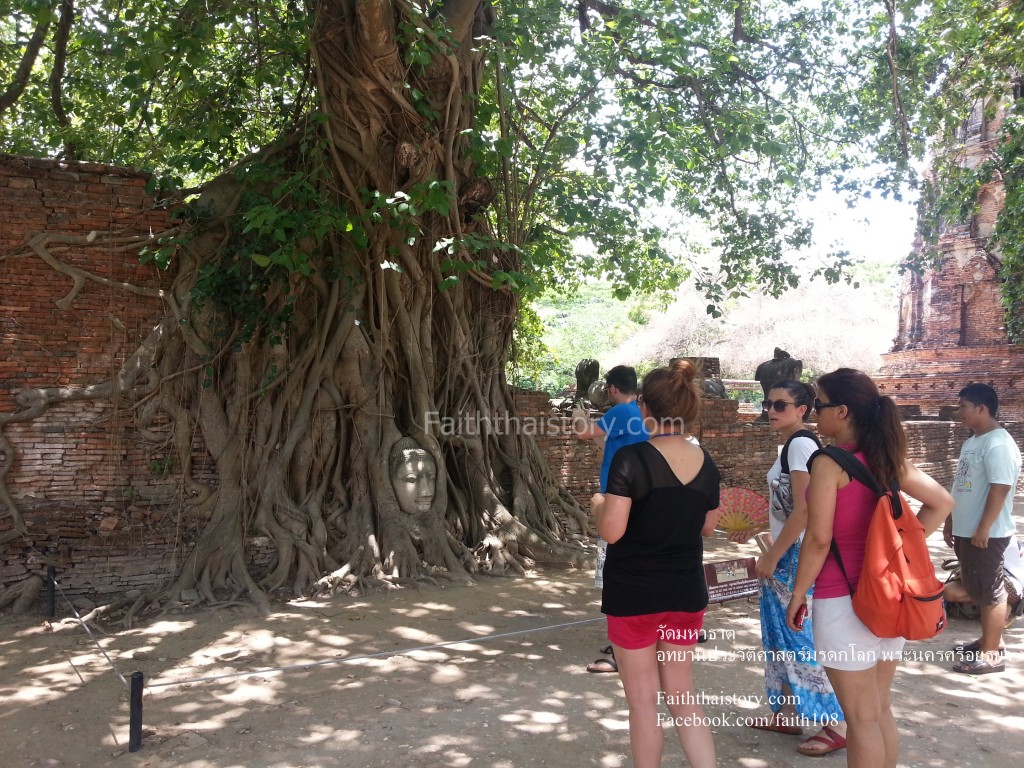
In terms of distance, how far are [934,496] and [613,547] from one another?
44.2 inches

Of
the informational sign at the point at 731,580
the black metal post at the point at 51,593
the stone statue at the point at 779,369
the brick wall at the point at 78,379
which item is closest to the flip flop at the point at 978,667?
the informational sign at the point at 731,580

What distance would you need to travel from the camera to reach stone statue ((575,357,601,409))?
37.4ft

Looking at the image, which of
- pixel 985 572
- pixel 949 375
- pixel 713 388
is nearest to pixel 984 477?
pixel 985 572

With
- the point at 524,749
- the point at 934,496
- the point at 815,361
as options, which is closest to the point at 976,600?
the point at 934,496

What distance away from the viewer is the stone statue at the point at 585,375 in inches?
449

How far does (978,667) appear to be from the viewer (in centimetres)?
418

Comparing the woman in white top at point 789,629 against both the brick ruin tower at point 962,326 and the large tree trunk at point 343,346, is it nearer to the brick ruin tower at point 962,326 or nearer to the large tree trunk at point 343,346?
the large tree trunk at point 343,346

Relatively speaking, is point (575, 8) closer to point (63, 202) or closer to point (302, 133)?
point (302, 133)

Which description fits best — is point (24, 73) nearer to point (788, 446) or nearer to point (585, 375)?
point (788, 446)

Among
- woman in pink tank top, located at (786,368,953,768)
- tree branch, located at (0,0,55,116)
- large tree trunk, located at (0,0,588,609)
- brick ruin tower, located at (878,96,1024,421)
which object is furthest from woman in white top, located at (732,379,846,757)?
brick ruin tower, located at (878,96,1024,421)

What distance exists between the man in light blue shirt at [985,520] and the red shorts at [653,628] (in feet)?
7.90

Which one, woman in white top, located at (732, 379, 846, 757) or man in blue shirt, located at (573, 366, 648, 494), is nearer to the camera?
woman in white top, located at (732, 379, 846, 757)

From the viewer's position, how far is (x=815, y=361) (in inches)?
966

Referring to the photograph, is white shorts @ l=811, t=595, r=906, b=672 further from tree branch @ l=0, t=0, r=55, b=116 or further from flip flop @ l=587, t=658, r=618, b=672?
tree branch @ l=0, t=0, r=55, b=116
